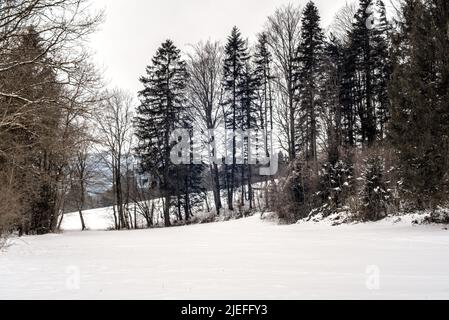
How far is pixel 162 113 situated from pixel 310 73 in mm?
12717

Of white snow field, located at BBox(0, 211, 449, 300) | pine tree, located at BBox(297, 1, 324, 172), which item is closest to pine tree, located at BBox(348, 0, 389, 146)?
pine tree, located at BBox(297, 1, 324, 172)

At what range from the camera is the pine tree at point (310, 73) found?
30.3 meters

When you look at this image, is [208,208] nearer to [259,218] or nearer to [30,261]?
[259,218]

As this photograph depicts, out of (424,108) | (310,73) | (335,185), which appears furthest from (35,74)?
(310,73)

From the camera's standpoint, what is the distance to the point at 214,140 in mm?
37531

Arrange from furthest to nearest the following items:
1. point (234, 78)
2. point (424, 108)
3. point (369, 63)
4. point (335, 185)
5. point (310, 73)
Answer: point (234, 78) → point (369, 63) → point (310, 73) → point (335, 185) → point (424, 108)

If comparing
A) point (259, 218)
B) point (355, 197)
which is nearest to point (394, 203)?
point (355, 197)

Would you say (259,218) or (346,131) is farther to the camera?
(346,131)

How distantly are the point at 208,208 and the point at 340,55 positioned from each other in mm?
17354

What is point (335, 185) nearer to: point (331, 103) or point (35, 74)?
point (331, 103)

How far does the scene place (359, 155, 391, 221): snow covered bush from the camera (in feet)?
58.5

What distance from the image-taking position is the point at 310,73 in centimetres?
3122
